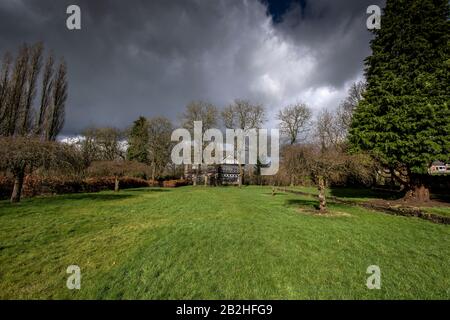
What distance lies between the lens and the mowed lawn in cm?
333

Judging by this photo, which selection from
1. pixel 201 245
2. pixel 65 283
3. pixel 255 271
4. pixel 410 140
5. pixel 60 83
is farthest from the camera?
pixel 60 83

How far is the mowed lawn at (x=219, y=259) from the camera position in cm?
333

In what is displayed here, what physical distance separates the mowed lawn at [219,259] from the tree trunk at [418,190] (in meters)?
8.10

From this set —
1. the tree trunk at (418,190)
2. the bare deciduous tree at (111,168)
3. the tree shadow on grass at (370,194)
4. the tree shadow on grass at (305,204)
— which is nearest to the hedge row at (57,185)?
the bare deciduous tree at (111,168)

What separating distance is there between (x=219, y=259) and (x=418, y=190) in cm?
1616

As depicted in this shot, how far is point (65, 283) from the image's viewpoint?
11.5 feet

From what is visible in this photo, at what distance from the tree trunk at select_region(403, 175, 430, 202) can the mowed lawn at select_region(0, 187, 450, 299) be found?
810 cm

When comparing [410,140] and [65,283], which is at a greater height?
[410,140]

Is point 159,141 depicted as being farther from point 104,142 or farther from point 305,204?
point 305,204

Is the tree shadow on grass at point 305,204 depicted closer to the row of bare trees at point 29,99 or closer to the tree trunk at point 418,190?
the tree trunk at point 418,190

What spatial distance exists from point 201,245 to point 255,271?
1.75m
